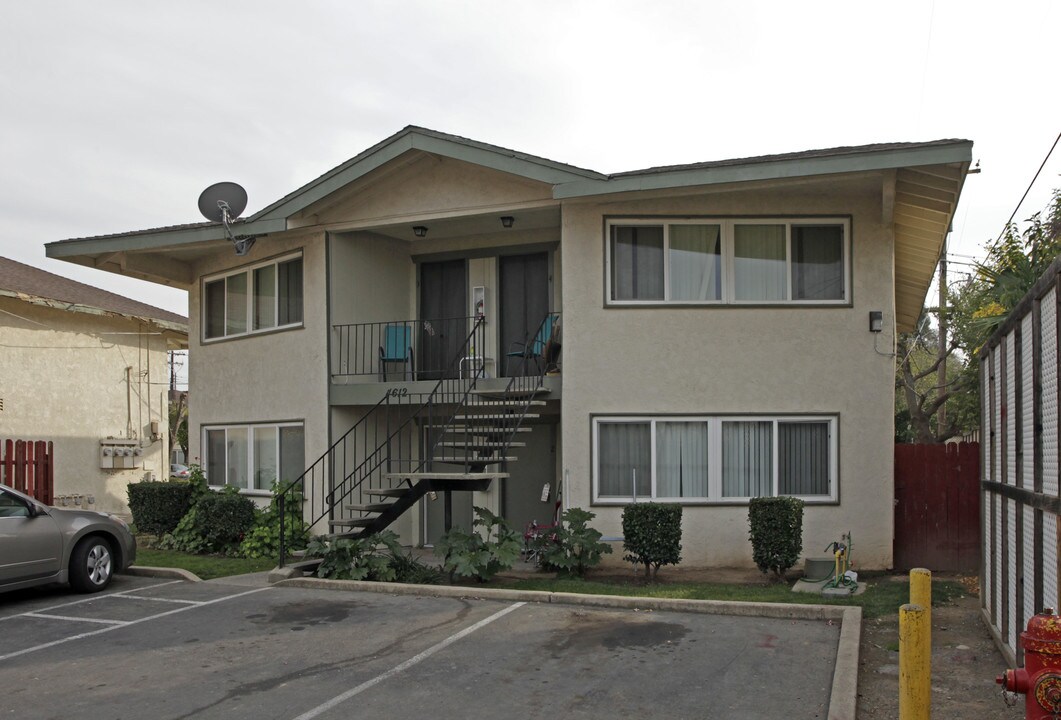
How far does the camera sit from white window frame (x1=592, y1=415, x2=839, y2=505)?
503 inches

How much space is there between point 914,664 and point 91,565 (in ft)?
31.6

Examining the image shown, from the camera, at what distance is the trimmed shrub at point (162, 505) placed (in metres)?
15.8

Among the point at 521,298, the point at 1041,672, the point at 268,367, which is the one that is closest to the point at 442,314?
the point at 521,298

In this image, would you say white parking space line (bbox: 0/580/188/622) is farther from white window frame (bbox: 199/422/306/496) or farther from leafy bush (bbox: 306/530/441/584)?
white window frame (bbox: 199/422/306/496)

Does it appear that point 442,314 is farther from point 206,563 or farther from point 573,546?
point 573,546

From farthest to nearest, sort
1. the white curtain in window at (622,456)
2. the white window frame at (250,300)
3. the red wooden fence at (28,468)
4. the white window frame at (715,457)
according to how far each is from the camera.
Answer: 1. the white window frame at (250,300)
2. the red wooden fence at (28,468)
3. the white curtain in window at (622,456)
4. the white window frame at (715,457)

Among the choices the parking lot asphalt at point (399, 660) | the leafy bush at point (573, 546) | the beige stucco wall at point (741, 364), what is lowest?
the parking lot asphalt at point (399, 660)

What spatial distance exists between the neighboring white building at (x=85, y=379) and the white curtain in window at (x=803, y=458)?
14.8 m

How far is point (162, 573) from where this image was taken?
40.8 feet

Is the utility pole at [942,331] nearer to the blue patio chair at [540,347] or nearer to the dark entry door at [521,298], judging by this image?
the dark entry door at [521,298]

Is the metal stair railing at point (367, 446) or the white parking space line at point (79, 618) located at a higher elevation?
the metal stair railing at point (367, 446)

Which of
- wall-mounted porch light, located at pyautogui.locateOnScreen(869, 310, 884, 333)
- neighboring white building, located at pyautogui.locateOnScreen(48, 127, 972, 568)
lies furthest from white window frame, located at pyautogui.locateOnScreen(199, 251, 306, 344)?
wall-mounted porch light, located at pyautogui.locateOnScreen(869, 310, 884, 333)

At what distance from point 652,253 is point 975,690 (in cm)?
748

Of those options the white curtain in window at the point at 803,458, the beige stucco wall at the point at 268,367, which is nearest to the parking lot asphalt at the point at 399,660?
the white curtain in window at the point at 803,458
